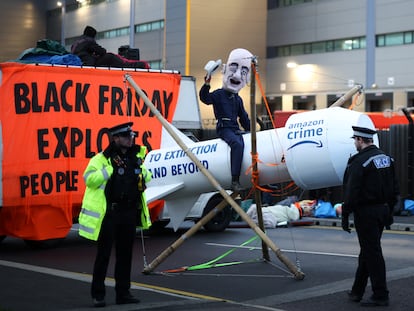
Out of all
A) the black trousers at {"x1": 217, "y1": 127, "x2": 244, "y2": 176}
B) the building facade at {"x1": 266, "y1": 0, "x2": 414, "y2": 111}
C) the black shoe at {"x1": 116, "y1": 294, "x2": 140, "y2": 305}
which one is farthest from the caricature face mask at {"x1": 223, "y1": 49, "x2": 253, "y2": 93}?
the building facade at {"x1": 266, "y1": 0, "x2": 414, "y2": 111}

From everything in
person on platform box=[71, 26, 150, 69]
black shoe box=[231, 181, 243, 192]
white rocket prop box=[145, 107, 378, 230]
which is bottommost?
black shoe box=[231, 181, 243, 192]

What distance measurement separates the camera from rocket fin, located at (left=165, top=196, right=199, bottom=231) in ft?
37.3

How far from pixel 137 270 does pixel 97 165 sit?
345 cm

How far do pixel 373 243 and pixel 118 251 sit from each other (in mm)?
2869

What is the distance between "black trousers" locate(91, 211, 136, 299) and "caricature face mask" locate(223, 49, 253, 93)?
3.00 m

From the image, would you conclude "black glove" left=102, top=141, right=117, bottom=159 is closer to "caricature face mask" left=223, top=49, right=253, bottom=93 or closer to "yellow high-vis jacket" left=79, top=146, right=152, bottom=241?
"yellow high-vis jacket" left=79, top=146, right=152, bottom=241

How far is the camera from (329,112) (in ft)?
31.6

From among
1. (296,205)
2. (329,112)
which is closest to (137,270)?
(329,112)

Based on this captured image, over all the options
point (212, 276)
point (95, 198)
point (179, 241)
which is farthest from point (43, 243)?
point (95, 198)

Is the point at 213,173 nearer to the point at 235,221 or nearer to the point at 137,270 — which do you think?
the point at 137,270

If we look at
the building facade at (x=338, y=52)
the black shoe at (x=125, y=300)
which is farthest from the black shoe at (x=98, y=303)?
the building facade at (x=338, y=52)

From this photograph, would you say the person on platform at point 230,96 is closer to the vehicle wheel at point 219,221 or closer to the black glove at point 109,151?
the black glove at point 109,151

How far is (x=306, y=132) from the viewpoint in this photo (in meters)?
9.66

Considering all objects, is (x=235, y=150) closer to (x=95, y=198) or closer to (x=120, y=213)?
(x=120, y=213)
